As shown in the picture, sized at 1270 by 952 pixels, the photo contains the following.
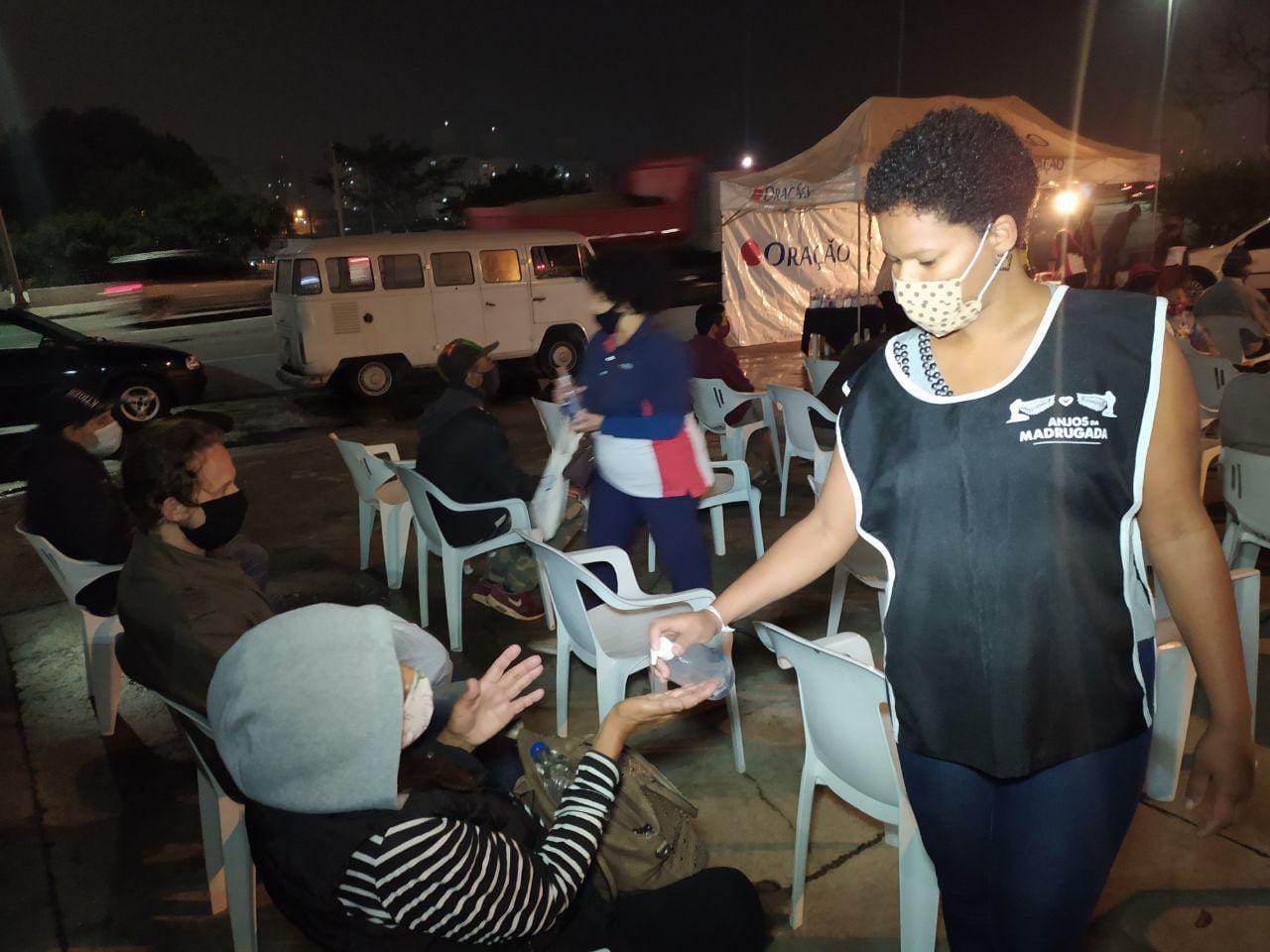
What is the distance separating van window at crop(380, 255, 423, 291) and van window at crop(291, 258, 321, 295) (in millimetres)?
828

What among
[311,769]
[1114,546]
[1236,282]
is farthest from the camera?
[1236,282]

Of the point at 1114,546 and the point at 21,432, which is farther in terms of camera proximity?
the point at 21,432

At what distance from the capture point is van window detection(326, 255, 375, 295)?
36.1 ft

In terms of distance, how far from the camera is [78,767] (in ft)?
11.0

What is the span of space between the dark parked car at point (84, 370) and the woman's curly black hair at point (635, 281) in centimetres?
750

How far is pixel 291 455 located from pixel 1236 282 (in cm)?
835

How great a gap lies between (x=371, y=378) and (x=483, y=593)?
25.0 ft

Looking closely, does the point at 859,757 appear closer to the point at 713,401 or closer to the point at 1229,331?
the point at 713,401

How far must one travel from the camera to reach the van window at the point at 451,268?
456 inches

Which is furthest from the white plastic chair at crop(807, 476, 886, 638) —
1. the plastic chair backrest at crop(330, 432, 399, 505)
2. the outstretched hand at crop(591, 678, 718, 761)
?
the plastic chair backrest at crop(330, 432, 399, 505)

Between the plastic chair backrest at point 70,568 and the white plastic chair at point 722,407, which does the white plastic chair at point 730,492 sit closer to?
the white plastic chair at point 722,407

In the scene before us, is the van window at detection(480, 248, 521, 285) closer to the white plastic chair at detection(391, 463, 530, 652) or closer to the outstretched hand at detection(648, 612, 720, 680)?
the white plastic chair at detection(391, 463, 530, 652)

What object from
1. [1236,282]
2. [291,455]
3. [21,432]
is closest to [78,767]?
[291,455]

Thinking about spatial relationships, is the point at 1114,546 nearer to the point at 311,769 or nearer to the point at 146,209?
the point at 311,769
